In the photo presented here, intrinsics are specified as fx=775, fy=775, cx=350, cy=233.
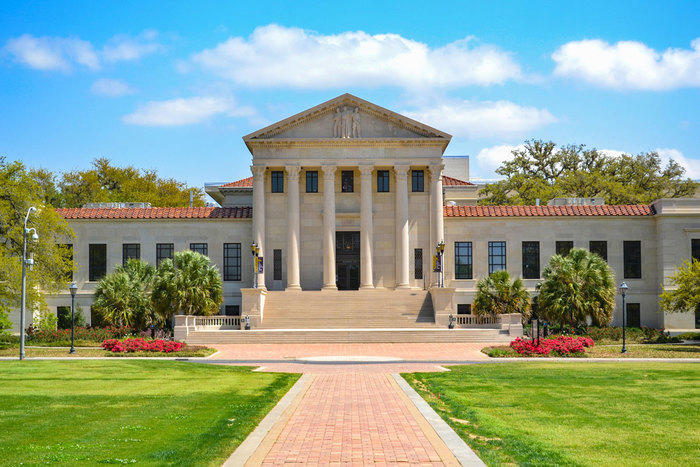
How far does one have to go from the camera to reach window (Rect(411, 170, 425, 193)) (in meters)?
60.3

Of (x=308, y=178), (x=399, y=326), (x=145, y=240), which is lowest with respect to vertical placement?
(x=399, y=326)

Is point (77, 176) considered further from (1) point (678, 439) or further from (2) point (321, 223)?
(1) point (678, 439)

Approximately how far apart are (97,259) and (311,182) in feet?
57.5

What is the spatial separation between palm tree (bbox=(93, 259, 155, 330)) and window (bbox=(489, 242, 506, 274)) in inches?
1008

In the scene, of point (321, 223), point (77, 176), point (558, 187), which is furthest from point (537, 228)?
Result: point (77, 176)

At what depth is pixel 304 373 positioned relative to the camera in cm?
2673

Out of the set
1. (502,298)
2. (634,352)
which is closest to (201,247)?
(502,298)

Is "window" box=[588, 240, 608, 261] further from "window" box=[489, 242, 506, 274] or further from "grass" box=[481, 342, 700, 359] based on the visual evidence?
"grass" box=[481, 342, 700, 359]

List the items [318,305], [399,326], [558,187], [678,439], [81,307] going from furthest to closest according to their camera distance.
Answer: [558,187]
[81,307]
[318,305]
[399,326]
[678,439]

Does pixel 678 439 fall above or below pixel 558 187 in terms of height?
below

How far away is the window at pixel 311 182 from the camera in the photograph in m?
60.5

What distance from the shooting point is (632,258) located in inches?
2308

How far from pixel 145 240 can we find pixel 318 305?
15568mm

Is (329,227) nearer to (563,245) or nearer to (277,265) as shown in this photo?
(277,265)
